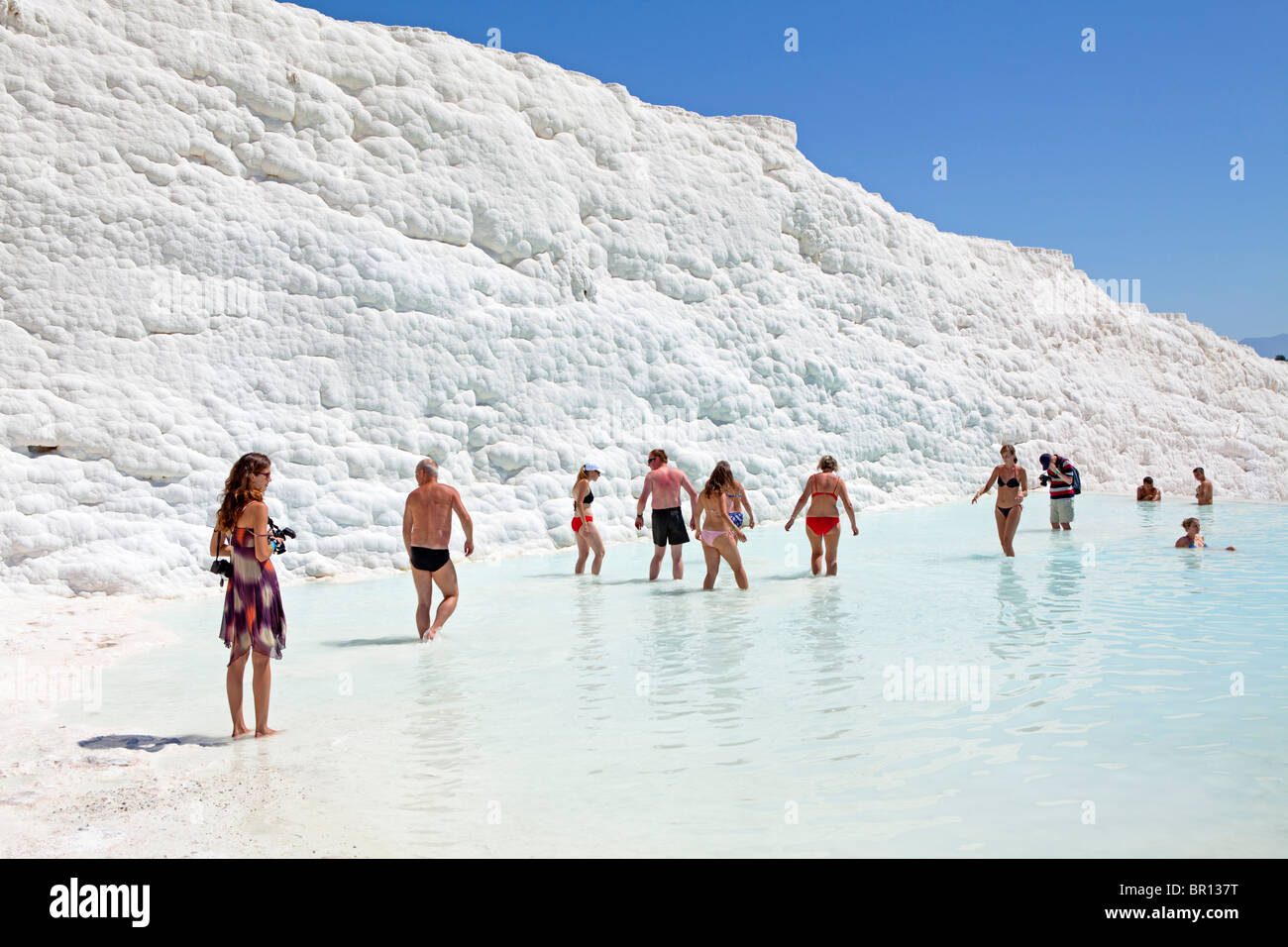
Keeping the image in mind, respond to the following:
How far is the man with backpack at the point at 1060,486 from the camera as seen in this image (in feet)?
47.1

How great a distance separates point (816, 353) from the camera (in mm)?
21422

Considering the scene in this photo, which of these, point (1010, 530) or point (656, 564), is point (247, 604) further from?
point (1010, 530)

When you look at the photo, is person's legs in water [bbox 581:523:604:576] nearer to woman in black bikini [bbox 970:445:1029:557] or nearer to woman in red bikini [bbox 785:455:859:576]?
woman in red bikini [bbox 785:455:859:576]

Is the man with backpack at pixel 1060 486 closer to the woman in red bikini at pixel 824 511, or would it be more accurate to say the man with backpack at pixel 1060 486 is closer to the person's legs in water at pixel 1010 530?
the person's legs in water at pixel 1010 530

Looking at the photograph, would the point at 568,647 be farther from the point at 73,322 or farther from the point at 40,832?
the point at 73,322

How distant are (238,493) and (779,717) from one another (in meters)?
3.24

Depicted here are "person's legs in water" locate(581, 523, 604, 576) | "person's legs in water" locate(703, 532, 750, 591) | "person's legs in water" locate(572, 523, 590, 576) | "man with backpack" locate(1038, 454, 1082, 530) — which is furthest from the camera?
"man with backpack" locate(1038, 454, 1082, 530)

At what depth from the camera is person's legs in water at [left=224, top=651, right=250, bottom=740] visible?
5.19 metres

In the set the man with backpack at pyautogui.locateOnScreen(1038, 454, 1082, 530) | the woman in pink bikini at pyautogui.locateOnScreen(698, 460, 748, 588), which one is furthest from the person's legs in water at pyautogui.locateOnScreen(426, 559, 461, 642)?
the man with backpack at pyautogui.locateOnScreen(1038, 454, 1082, 530)

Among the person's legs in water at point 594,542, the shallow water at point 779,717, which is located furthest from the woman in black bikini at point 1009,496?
the person's legs in water at point 594,542

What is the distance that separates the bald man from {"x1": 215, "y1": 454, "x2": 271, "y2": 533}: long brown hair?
2758 mm

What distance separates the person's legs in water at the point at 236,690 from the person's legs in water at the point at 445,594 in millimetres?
2559

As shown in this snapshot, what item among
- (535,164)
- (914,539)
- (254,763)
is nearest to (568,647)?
(254,763)

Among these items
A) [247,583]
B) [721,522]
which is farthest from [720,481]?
[247,583]
